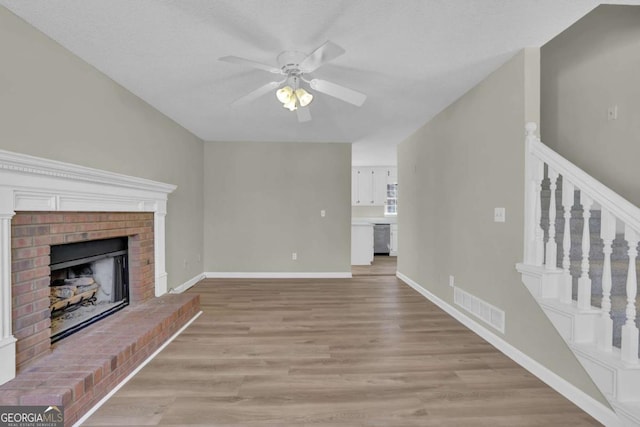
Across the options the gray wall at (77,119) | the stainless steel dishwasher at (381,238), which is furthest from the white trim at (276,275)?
the stainless steel dishwasher at (381,238)

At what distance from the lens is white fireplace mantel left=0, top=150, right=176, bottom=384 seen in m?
1.57

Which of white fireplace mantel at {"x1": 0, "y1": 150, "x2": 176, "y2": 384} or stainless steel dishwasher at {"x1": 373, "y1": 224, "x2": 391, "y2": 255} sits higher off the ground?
white fireplace mantel at {"x1": 0, "y1": 150, "x2": 176, "y2": 384}

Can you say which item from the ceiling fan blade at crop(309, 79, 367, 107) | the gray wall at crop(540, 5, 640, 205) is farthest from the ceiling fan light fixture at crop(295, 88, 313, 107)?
the gray wall at crop(540, 5, 640, 205)

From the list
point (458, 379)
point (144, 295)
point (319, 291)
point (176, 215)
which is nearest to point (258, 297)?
point (319, 291)

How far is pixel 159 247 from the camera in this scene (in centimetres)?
334

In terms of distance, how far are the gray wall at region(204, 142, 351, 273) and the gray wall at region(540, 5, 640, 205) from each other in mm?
2838

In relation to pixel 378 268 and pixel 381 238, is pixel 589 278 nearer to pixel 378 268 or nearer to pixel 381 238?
pixel 378 268

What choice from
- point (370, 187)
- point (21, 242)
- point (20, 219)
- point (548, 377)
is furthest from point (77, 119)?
point (370, 187)

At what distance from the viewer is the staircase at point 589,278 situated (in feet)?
4.85

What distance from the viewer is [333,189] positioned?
16.2 feet

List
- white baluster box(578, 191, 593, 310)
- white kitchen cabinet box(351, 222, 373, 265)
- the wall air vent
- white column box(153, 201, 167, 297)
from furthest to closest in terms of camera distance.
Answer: white kitchen cabinet box(351, 222, 373, 265), white column box(153, 201, 167, 297), the wall air vent, white baluster box(578, 191, 593, 310)

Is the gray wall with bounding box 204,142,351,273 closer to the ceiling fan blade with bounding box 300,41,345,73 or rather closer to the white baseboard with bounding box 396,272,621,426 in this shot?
the white baseboard with bounding box 396,272,621,426

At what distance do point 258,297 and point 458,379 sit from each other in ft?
8.17

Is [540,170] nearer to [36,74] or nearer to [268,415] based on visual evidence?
[268,415]
